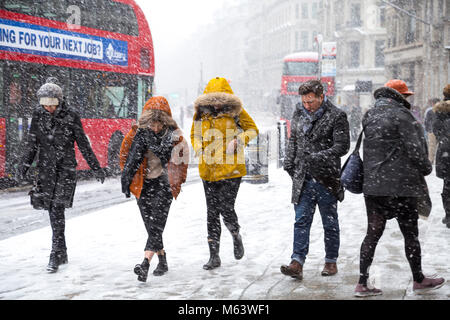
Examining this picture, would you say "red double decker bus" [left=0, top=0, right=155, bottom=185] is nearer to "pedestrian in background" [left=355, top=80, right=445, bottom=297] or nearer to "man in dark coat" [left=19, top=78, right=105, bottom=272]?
"man in dark coat" [left=19, top=78, right=105, bottom=272]

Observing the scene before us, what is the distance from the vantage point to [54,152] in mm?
6480

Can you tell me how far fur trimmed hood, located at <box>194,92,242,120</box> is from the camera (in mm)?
6141

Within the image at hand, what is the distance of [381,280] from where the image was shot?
577 cm

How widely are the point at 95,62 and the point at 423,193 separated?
10.2m

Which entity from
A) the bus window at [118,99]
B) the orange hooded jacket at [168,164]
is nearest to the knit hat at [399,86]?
the orange hooded jacket at [168,164]

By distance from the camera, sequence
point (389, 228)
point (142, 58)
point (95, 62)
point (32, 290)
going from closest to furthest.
A: point (32, 290)
point (389, 228)
point (95, 62)
point (142, 58)

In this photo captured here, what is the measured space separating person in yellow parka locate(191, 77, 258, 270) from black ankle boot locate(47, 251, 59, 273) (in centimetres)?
143

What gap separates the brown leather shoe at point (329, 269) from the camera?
19.5 ft

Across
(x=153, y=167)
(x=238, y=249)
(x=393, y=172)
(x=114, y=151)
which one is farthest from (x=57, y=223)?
(x=114, y=151)

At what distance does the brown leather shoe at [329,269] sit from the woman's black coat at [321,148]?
2.04ft

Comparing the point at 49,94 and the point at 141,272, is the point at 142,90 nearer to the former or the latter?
the point at 49,94

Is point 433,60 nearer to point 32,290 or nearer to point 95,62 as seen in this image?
point 95,62

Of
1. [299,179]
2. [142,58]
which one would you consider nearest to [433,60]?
[142,58]

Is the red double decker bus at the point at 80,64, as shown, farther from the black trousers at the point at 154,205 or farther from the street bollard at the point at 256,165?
the black trousers at the point at 154,205
